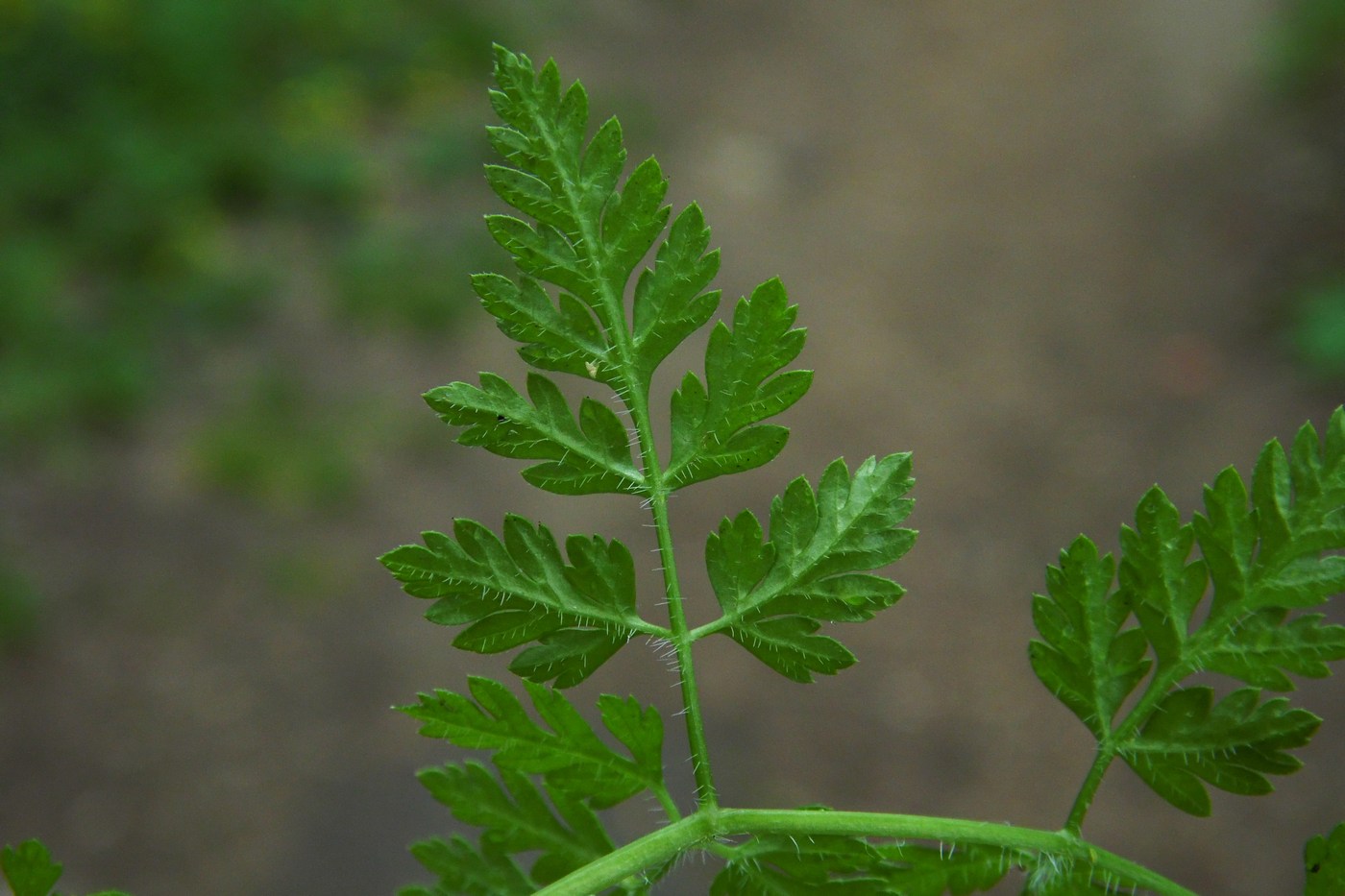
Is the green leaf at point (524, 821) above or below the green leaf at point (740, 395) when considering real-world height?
below

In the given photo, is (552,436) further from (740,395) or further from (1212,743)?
(1212,743)

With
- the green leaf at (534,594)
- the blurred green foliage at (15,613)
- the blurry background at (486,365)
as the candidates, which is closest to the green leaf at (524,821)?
the green leaf at (534,594)

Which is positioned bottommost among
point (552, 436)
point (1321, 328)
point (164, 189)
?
point (552, 436)

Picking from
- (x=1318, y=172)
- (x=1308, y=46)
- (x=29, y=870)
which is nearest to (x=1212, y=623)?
(x=29, y=870)

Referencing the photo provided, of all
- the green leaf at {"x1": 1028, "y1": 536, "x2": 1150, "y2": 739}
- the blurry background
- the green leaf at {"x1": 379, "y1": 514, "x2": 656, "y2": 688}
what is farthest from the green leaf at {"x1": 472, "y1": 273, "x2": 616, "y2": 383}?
the blurry background

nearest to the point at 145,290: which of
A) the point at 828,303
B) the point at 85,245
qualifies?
the point at 85,245

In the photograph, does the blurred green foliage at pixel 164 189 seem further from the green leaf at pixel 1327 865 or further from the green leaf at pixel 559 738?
the green leaf at pixel 1327 865
